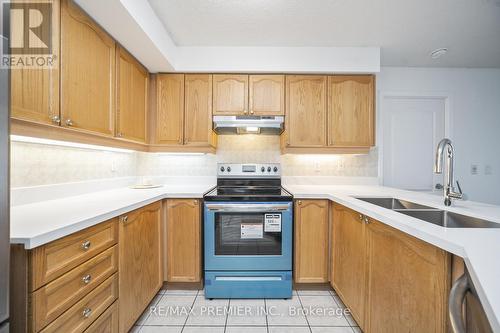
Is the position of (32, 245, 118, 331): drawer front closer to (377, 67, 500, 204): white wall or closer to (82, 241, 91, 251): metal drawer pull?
(82, 241, 91, 251): metal drawer pull

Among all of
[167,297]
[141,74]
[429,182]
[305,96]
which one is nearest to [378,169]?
[429,182]

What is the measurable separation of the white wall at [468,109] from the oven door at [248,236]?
1.87 m

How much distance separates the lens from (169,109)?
230 centimetres

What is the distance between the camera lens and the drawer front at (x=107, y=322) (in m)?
1.10

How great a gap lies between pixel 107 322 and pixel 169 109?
182 cm

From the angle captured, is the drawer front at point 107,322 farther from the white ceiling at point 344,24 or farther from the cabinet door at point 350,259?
the white ceiling at point 344,24

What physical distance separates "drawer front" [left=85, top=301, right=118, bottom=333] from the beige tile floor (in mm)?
388

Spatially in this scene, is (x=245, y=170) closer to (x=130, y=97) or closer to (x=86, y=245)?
(x=130, y=97)

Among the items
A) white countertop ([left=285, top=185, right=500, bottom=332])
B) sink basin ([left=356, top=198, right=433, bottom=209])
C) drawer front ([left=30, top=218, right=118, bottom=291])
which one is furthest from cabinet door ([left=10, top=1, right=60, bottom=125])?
sink basin ([left=356, top=198, right=433, bottom=209])

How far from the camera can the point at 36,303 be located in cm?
81

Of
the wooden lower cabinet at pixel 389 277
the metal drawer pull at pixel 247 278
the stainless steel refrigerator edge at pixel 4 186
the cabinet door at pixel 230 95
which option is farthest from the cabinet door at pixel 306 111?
the stainless steel refrigerator edge at pixel 4 186

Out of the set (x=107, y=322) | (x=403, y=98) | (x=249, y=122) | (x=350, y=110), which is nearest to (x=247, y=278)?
(x=107, y=322)

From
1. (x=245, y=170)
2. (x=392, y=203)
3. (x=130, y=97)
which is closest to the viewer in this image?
(x=392, y=203)

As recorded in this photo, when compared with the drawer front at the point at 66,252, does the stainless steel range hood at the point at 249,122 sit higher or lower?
higher
